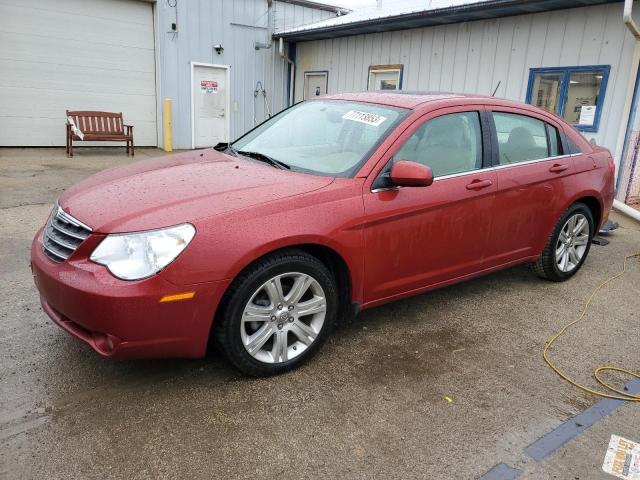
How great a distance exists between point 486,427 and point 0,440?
7.50 feet

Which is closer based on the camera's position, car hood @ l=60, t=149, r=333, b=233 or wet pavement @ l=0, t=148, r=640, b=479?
wet pavement @ l=0, t=148, r=640, b=479

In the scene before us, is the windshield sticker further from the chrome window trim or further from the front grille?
the front grille

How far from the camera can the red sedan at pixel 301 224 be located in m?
2.45

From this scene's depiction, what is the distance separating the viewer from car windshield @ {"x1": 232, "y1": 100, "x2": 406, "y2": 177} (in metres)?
3.25

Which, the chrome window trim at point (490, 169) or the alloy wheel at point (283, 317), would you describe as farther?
the chrome window trim at point (490, 169)

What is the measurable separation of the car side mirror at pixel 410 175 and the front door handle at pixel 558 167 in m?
1.70

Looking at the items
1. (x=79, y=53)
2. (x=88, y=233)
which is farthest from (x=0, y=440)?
(x=79, y=53)

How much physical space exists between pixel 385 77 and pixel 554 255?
8.32 metres

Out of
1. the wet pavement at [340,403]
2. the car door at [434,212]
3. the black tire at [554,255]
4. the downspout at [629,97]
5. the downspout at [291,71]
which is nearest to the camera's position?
the wet pavement at [340,403]

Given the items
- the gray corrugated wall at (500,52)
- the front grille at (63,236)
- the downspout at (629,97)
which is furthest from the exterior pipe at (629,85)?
the front grille at (63,236)

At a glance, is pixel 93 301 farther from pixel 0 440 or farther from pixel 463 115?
pixel 463 115

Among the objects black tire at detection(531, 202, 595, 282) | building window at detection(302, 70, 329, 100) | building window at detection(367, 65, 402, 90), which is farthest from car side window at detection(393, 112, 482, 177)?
building window at detection(302, 70, 329, 100)

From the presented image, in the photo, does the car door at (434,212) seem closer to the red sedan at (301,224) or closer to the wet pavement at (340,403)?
the red sedan at (301,224)

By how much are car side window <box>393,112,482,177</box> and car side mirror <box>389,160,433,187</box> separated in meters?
0.20
